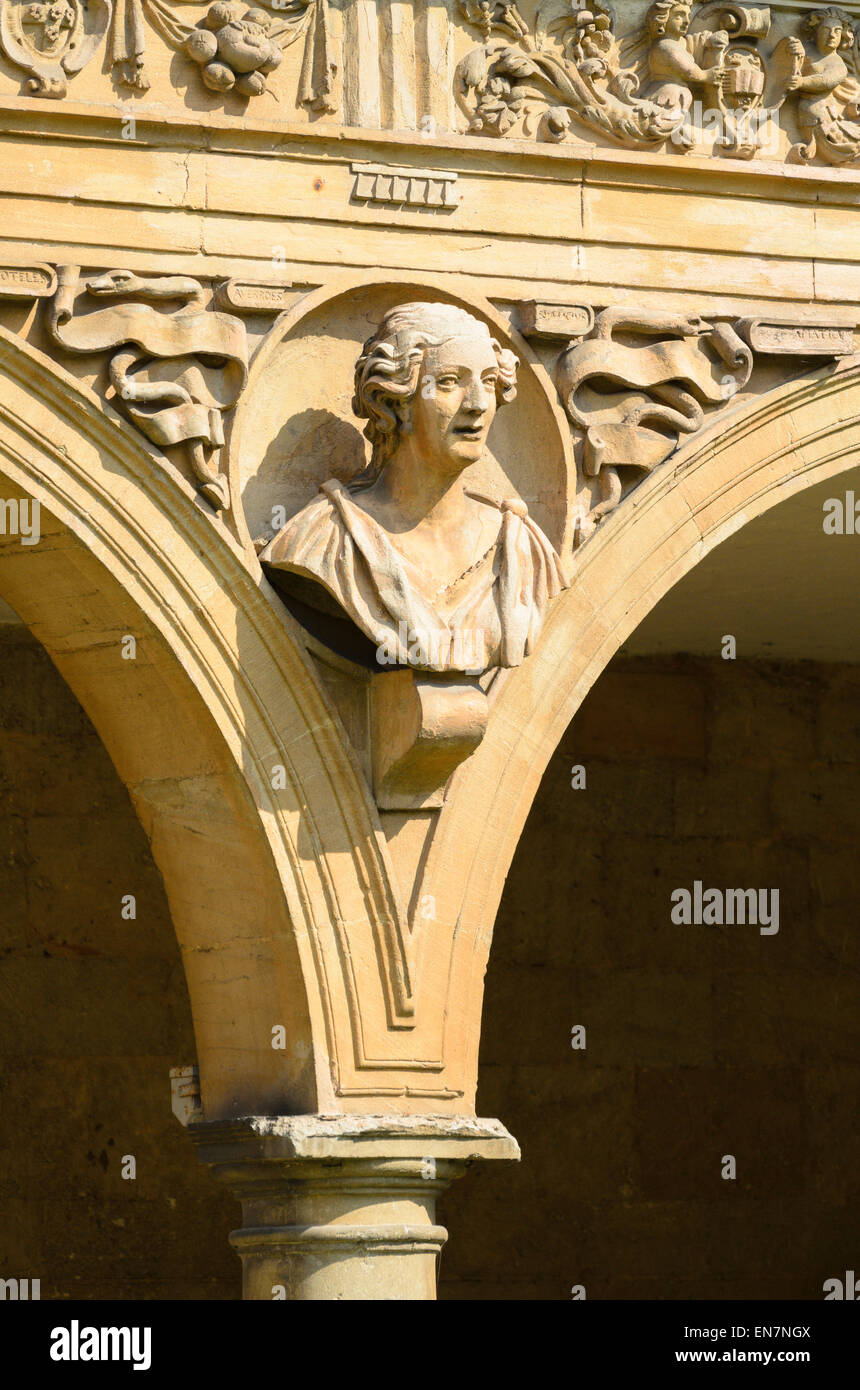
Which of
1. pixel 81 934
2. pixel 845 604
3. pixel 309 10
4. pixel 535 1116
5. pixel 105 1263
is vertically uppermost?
pixel 309 10

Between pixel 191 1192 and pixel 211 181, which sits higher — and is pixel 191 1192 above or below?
below

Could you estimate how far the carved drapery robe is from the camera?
188 inches

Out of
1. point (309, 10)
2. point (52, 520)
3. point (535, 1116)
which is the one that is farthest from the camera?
point (535, 1116)

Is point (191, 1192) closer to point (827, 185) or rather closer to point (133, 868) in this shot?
point (133, 868)

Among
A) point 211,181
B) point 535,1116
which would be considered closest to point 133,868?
point 535,1116

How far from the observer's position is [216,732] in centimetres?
484

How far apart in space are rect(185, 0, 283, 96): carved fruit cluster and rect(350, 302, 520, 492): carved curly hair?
0.60 meters

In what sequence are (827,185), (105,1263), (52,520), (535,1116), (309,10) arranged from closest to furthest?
(52,520) → (309,10) → (827,185) → (105,1263) → (535,1116)

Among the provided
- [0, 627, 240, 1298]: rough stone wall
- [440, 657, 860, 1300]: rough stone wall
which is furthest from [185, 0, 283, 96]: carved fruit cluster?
[440, 657, 860, 1300]: rough stone wall

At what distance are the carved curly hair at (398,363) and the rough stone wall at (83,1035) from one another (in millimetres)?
2435

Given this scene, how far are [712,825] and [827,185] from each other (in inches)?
115

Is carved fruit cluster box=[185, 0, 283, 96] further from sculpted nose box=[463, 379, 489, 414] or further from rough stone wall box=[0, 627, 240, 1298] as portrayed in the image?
rough stone wall box=[0, 627, 240, 1298]

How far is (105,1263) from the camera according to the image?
6.87m

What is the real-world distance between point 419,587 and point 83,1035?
2664 mm
